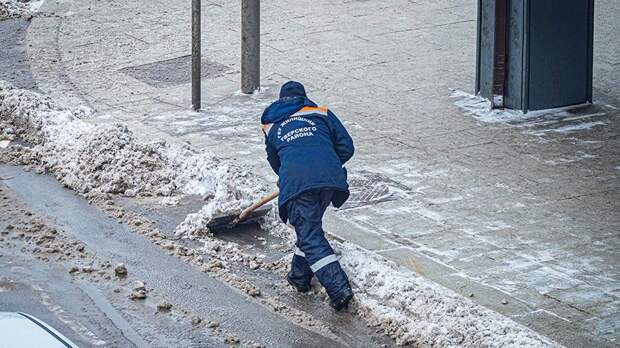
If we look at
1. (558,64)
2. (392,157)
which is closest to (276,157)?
(392,157)

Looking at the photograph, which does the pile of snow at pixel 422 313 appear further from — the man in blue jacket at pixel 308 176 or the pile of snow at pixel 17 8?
the pile of snow at pixel 17 8

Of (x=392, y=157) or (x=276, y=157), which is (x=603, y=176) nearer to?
(x=392, y=157)

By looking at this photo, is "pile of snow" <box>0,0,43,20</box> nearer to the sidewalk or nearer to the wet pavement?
the wet pavement

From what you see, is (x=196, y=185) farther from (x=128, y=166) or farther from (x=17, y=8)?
(x=17, y=8)

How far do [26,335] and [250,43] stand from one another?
9.33 meters

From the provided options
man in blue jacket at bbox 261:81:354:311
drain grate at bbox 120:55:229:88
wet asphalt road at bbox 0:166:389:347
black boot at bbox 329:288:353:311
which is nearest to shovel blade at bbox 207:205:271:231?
wet asphalt road at bbox 0:166:389:347

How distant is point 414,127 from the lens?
43.2ft

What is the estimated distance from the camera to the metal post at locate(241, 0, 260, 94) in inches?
571

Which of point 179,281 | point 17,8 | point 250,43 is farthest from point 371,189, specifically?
point 17,8

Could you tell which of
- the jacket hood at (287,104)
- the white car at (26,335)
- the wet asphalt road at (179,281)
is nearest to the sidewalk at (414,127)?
the wet asphalt road at (179,281)

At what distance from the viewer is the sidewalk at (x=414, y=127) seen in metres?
9.16

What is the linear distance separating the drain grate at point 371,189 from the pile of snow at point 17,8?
375 inches

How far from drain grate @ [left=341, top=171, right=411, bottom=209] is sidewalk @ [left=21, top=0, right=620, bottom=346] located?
0.09 feet

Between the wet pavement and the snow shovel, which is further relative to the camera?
the wet pavement
